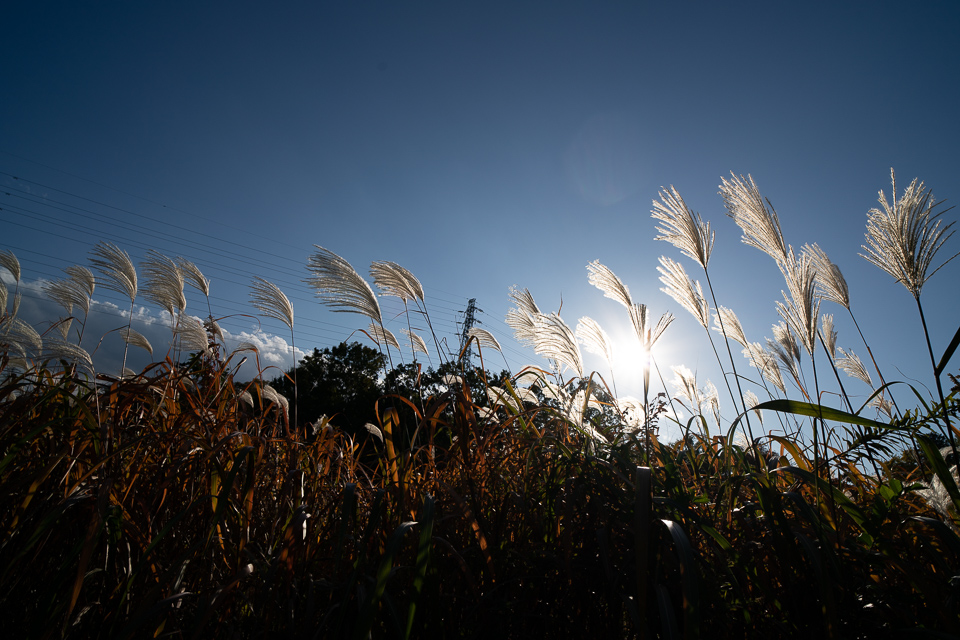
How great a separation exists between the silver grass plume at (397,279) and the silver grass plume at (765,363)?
3176 mm

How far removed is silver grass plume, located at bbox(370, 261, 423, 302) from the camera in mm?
2934

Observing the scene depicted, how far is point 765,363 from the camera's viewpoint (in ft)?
12.7

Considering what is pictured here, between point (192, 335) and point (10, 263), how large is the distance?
17.0 ft

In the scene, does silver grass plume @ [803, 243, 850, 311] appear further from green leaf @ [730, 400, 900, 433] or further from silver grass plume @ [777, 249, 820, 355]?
green leaf @ [730, 400, 900, 433]

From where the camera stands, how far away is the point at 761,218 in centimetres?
225

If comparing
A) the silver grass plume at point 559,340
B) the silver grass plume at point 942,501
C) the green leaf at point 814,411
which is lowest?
the silver grass plume at point 942,501

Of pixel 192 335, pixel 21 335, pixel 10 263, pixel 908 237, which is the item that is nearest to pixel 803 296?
pixel 908 237

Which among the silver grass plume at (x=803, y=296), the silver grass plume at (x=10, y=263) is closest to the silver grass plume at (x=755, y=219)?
the silver grass plume at (x=803, y=296)

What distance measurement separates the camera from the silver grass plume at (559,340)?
7.98 feet

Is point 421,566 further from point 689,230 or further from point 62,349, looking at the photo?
point 62,349

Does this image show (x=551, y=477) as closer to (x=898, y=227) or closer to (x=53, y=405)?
(x=53, y=405)

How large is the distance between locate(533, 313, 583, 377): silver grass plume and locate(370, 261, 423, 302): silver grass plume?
95cm

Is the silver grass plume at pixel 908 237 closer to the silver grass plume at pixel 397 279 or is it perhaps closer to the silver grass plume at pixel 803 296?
the silver grass plume at pixel 803 296

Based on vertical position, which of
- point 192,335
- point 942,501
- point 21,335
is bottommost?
point 942,501
